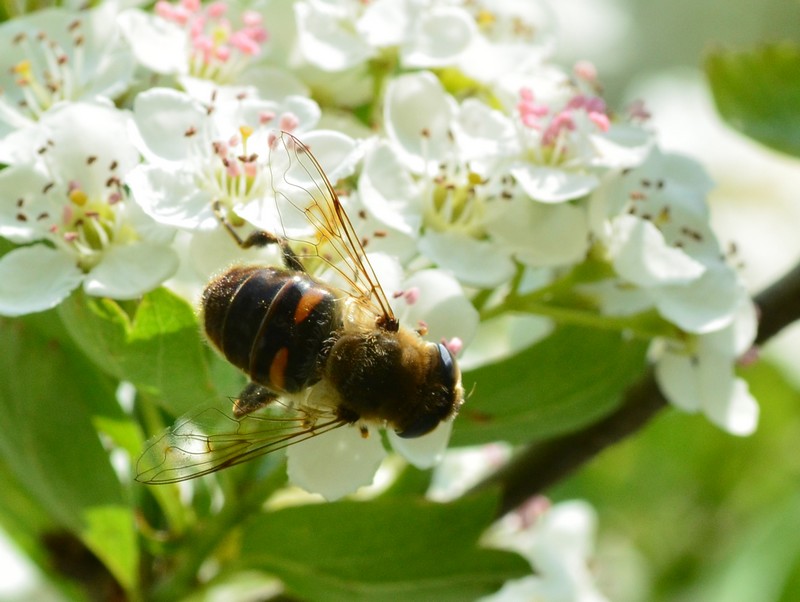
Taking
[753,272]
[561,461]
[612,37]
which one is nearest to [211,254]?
[561,461]

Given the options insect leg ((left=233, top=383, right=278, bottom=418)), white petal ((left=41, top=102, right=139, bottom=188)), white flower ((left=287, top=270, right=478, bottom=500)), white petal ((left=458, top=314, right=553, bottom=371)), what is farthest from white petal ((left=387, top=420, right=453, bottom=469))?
white petal ((left=41, top=102, right=139, bottom=188))

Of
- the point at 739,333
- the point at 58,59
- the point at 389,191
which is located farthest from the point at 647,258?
the point at 58,59

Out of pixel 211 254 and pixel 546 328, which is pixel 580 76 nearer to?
pixel 546 328

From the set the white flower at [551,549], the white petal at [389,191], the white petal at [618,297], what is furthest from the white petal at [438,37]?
the white flower at [551,549]

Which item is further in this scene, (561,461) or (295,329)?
(561,461)

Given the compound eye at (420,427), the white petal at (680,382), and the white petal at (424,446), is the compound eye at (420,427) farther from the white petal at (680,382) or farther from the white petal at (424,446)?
the white petal at (680,382)
